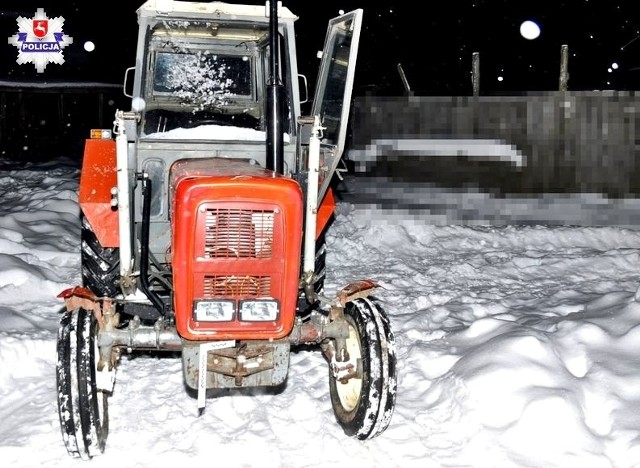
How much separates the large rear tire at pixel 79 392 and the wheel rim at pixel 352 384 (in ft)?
4.68

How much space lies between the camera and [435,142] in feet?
34.6

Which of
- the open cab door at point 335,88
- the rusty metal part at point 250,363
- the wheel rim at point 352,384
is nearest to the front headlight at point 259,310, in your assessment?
the rusty metal part at point 250,363

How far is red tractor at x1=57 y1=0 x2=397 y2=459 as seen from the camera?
12.6 feet

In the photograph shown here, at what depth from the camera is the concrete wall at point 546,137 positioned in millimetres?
9727

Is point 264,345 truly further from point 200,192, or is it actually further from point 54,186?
point 54,186

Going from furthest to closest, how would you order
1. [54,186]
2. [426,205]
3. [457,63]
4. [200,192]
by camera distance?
[457,63] < [54,186] < [426,205] < [200,192]

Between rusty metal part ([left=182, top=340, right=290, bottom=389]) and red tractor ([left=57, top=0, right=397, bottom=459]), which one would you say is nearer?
red tractor ([left=57, top=0, right=397, bottom=459])

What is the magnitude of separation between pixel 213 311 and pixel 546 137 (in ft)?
23.9

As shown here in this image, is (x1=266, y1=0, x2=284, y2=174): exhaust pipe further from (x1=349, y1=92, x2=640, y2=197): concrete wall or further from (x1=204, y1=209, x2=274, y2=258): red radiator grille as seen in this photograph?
(x1=349, y1=92, x2=640, y2=197): concrete wall

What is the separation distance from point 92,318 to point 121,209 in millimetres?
622

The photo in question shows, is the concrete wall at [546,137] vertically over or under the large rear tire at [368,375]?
over

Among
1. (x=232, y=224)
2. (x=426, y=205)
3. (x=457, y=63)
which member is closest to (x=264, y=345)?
(x=232, y=224)

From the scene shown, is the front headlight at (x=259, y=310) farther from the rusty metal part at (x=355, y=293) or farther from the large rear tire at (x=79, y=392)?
the large rear tire at (x=79, y=392)

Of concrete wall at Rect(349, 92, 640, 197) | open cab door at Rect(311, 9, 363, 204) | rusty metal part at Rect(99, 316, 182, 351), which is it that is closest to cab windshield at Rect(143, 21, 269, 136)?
open cab door at Rect(311, 9, 363, 204)
